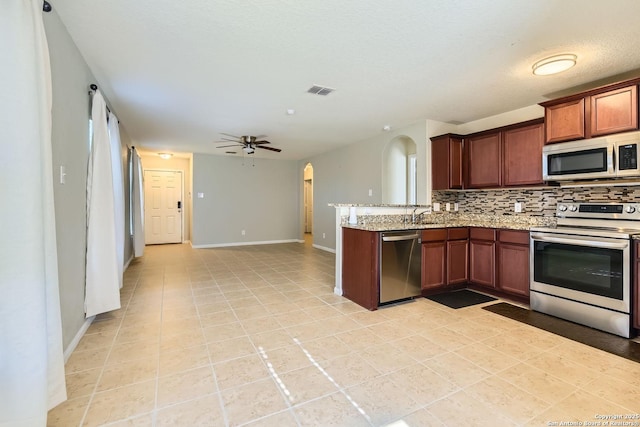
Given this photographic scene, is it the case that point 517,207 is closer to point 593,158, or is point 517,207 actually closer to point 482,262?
point 482,262

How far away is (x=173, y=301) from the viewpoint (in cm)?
346

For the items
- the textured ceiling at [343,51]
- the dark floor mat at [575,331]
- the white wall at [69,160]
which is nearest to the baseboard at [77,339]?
the white wall at [69,160]

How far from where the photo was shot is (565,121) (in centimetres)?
303

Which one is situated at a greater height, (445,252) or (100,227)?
(100,227)

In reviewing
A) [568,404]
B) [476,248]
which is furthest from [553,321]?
[568,404]

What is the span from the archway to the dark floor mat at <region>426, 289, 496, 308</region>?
202 centimetres

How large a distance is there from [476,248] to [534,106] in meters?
2.00

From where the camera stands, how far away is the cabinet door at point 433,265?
11.8ft

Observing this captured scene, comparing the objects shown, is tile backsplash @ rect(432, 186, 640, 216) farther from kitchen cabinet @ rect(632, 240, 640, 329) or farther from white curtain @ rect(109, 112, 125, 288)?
white curtain @ rect(109, 112, 125, 288)

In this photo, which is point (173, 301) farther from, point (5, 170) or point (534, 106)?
point (534, 106)

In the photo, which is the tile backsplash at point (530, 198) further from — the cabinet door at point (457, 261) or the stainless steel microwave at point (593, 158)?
the cabinet door at point (457, 261)

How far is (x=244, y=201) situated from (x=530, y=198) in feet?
20.9

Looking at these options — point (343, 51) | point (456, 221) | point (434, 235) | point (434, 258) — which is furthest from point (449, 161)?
point (343, 51)

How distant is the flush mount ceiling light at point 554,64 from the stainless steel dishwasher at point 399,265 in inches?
76.8
